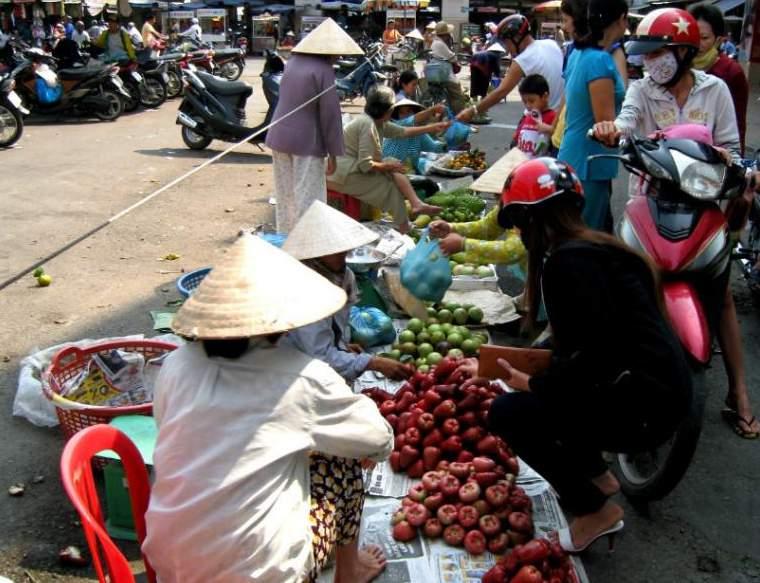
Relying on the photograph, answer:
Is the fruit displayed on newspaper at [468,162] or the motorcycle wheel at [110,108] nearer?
the fruit displayed on newspaper at [468,162]

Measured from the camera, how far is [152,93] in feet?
46.9

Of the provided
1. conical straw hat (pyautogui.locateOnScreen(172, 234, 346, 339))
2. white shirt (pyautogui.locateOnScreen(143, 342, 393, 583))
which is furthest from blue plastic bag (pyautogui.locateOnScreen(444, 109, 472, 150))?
white shirt (pyautogui.locateOnScreen(143, 342, 393, 583))

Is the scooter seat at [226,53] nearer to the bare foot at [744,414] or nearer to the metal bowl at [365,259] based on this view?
the metal bowl at [365,259]

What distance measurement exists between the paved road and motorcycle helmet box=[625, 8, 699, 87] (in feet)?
5.86

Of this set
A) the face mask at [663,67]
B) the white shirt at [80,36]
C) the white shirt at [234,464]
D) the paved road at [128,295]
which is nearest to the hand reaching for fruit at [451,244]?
the face mask at [663,67]

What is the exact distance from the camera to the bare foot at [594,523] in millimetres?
2756

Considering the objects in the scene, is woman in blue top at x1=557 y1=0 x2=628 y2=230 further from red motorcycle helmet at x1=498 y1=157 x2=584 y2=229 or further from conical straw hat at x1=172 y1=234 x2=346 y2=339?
conical straw hat at x1=172 y1=234 x2=346 y2=339

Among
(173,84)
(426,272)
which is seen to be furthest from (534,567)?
(173,84)

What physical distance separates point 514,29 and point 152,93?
930 cm

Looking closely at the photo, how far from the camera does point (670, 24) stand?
3.71 m

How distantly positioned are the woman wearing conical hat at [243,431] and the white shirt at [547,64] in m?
4.79

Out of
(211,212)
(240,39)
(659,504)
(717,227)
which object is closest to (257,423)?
(659,504)

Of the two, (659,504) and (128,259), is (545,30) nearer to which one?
(128,259)

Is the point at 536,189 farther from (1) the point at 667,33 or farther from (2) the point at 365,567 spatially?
(1) the point at 667,33
